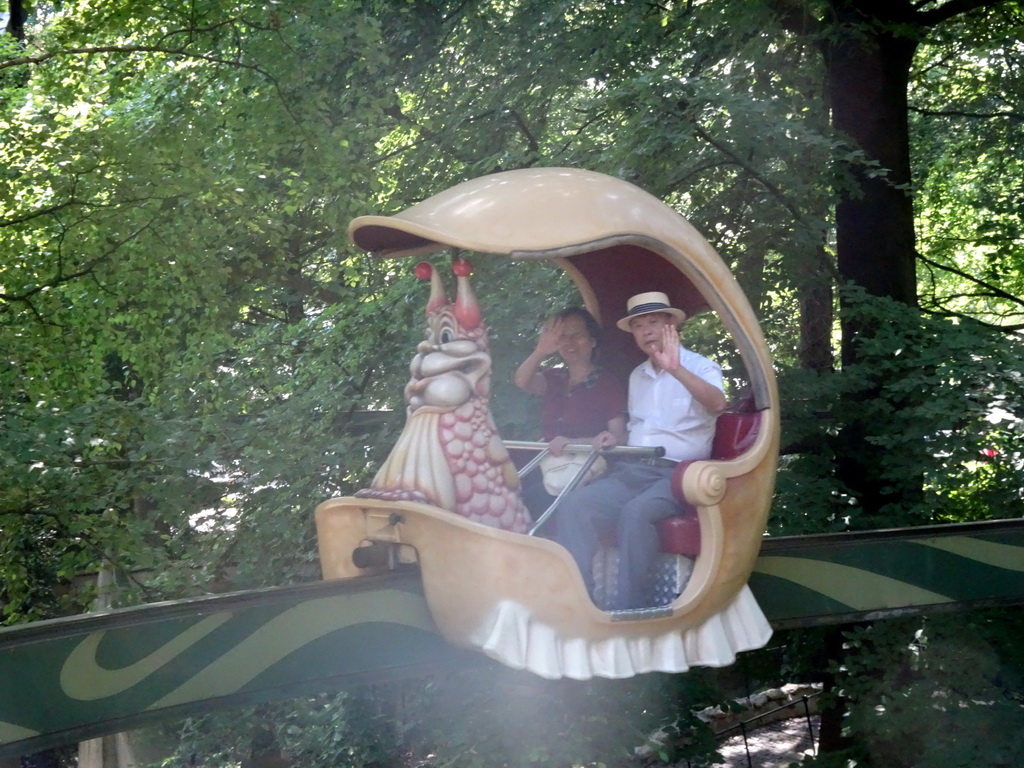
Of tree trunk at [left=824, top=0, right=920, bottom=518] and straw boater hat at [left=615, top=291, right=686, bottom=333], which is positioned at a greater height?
tree trunk at [left=824, top=0, right=920, bottom=518]

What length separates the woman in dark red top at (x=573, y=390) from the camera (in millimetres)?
4031

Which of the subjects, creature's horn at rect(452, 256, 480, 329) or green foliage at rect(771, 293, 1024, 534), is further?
green foliage at rect(771, 293, 1024, 534)

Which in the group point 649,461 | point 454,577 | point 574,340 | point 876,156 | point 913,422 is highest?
point 876,156

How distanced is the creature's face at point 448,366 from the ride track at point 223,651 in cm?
61

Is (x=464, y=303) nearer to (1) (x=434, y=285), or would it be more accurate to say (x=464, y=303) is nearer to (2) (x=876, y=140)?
(1) (x=434, y=285)

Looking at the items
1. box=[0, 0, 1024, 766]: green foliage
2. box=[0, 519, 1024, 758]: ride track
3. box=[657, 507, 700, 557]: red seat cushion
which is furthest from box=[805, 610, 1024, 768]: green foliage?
box=[657, 507, 700, 557]: red seat cushion

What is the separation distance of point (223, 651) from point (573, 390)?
5.25 ft

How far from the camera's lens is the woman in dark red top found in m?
4.03

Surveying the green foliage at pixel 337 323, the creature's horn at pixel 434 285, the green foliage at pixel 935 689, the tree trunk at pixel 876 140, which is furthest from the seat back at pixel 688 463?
the tree trunk at pixel 876 140

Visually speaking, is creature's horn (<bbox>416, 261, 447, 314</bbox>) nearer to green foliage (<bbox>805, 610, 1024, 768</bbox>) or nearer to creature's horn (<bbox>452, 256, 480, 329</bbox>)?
creature's horn (<bbox>452, 256, 480, 329</bbox>)

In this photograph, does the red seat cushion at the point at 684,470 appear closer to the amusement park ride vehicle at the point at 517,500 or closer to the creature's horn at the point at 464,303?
the amusement park ride vehicle at the point at 517,500

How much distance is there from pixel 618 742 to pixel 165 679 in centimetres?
250

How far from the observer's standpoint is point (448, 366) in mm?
3387

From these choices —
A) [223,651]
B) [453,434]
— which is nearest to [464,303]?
[453,434]
